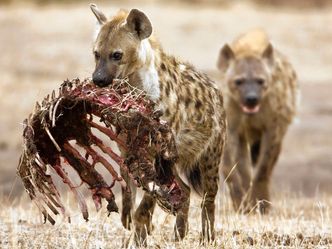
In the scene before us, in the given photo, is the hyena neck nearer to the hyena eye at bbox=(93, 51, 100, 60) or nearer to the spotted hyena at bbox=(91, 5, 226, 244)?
the spotted hyena at bbox=(91, 5, 226, 244)

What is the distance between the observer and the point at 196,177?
579 centimetres

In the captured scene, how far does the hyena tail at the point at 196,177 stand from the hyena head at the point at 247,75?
8.16 feet

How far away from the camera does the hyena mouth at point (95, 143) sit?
4574 mm

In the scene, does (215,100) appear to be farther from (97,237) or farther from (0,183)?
(0,183)

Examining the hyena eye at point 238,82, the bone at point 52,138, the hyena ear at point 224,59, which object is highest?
the hyena ear at point 224,59

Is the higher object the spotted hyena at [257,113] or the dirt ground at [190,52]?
the dirt ground at [190,52]

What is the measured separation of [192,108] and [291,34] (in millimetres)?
13388

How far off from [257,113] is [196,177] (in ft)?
8.70

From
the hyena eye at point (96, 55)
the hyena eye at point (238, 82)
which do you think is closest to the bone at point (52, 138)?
the hyena eye at point (96, 55)

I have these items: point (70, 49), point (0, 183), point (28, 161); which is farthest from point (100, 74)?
point (70, 49)

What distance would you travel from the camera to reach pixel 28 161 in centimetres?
466

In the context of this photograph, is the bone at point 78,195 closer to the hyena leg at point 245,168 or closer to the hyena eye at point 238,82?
the hyena leg at point 245,168

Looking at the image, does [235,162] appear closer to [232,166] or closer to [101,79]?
[232,166]

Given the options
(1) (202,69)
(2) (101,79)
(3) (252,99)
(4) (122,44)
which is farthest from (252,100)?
(1) (202,69)
